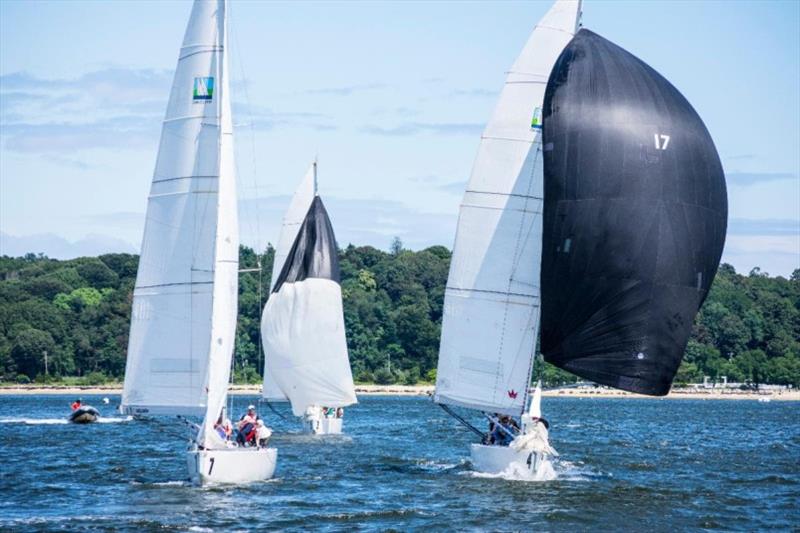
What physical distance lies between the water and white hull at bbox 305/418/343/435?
1.71 ft

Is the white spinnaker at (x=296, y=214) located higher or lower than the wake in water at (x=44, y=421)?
higher

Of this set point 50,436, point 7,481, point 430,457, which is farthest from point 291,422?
point 7,481

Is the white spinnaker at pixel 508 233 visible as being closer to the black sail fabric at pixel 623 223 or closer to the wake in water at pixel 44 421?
the black sail fabric at pixel 623 223

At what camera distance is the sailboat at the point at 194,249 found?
3334cm

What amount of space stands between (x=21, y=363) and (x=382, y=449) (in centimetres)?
8277

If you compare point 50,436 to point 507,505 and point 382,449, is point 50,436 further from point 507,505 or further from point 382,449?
point 507,505

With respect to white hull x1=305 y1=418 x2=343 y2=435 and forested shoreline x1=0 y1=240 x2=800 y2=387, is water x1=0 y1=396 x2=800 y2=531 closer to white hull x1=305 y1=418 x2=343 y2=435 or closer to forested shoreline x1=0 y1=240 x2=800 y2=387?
white hull x1=305 y1=418 x2=343 y2=435

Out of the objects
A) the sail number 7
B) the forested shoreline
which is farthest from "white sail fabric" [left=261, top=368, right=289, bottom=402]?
the forested shoreline

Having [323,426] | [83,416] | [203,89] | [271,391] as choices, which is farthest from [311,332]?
[83,416]

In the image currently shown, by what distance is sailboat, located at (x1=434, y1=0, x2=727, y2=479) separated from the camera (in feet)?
108

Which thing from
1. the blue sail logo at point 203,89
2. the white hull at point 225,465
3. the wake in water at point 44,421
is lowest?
the wake in water at point 44,421

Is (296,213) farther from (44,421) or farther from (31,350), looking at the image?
(31,350)

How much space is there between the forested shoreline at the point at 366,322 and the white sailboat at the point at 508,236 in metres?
78.8

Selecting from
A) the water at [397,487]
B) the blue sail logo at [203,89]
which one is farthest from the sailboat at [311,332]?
the blue sail logo at [203,89]
